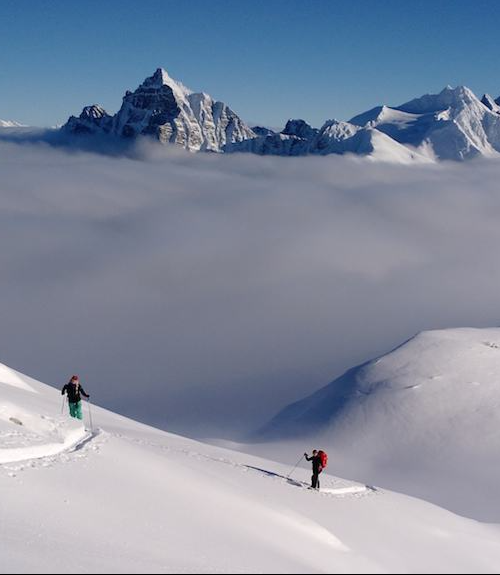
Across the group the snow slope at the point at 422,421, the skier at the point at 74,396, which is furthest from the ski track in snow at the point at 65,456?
the snow slope at the point at 422,421

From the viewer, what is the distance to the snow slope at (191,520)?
11.7 m

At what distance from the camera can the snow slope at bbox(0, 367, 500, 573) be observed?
38.4ft

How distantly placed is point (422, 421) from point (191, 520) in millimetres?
38530

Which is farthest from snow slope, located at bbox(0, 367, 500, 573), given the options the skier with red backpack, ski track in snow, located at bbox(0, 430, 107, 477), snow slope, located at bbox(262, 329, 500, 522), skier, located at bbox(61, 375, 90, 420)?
snow slope, located at bbox(262, 329, 500, 522)

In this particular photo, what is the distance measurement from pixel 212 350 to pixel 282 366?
30.0m

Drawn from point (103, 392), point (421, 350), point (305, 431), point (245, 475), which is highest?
point (421, 350)

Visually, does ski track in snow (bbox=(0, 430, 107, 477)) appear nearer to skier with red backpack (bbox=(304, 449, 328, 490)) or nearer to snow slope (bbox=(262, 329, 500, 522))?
skier with red backpack (bbox=(304, 449, 328, 490))

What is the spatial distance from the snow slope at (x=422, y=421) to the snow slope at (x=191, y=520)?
61.5ft

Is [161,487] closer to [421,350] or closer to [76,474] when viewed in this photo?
[76,474]

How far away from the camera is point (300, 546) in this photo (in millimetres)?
14344

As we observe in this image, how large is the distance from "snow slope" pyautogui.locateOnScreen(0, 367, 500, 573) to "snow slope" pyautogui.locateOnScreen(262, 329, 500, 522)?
18.7 m

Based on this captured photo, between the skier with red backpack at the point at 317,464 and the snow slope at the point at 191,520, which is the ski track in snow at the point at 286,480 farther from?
the skier with red backpack at the point at 317,464

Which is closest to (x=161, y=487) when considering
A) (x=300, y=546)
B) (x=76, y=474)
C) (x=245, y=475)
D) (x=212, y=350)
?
(x=76, y=474)

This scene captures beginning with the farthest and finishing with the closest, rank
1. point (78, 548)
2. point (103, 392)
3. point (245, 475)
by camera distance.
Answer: point (103, 392) < point (245, 475) < point (78, 548)
